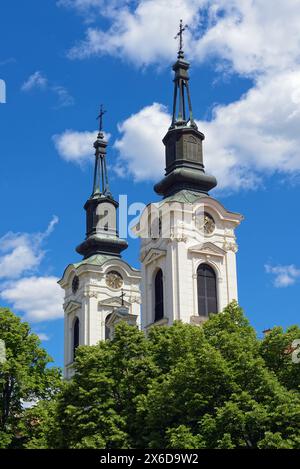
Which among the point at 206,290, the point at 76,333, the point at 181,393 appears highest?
the point at 76,333

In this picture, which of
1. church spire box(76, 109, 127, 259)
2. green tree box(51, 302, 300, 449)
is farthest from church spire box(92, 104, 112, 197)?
green tree box(51, 302, 300, 449)

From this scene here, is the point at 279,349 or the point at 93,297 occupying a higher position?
the point at 93,297

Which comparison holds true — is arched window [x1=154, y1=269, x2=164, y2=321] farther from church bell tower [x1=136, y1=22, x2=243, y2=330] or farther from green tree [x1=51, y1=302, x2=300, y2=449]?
green tree [x1=51, y1=302, x2=300, y2=449]

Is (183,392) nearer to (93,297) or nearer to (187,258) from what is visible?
(187,258)

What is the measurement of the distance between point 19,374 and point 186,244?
42.3 feet

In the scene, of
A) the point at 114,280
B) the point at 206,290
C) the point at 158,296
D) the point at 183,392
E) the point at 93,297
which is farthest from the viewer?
the point at 114,280

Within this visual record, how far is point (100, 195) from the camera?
211ft

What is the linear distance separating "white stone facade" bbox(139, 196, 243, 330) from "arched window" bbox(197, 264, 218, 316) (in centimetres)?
23

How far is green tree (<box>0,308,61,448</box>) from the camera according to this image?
37812mm

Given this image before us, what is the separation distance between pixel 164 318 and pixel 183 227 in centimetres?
464

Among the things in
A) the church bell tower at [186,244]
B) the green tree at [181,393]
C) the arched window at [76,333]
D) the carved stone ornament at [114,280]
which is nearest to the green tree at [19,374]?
the green tree at [181,393]

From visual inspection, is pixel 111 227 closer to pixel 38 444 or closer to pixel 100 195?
pixel 100 195

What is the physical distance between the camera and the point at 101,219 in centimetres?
6397

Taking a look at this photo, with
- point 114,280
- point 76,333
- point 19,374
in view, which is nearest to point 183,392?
point 19,374
